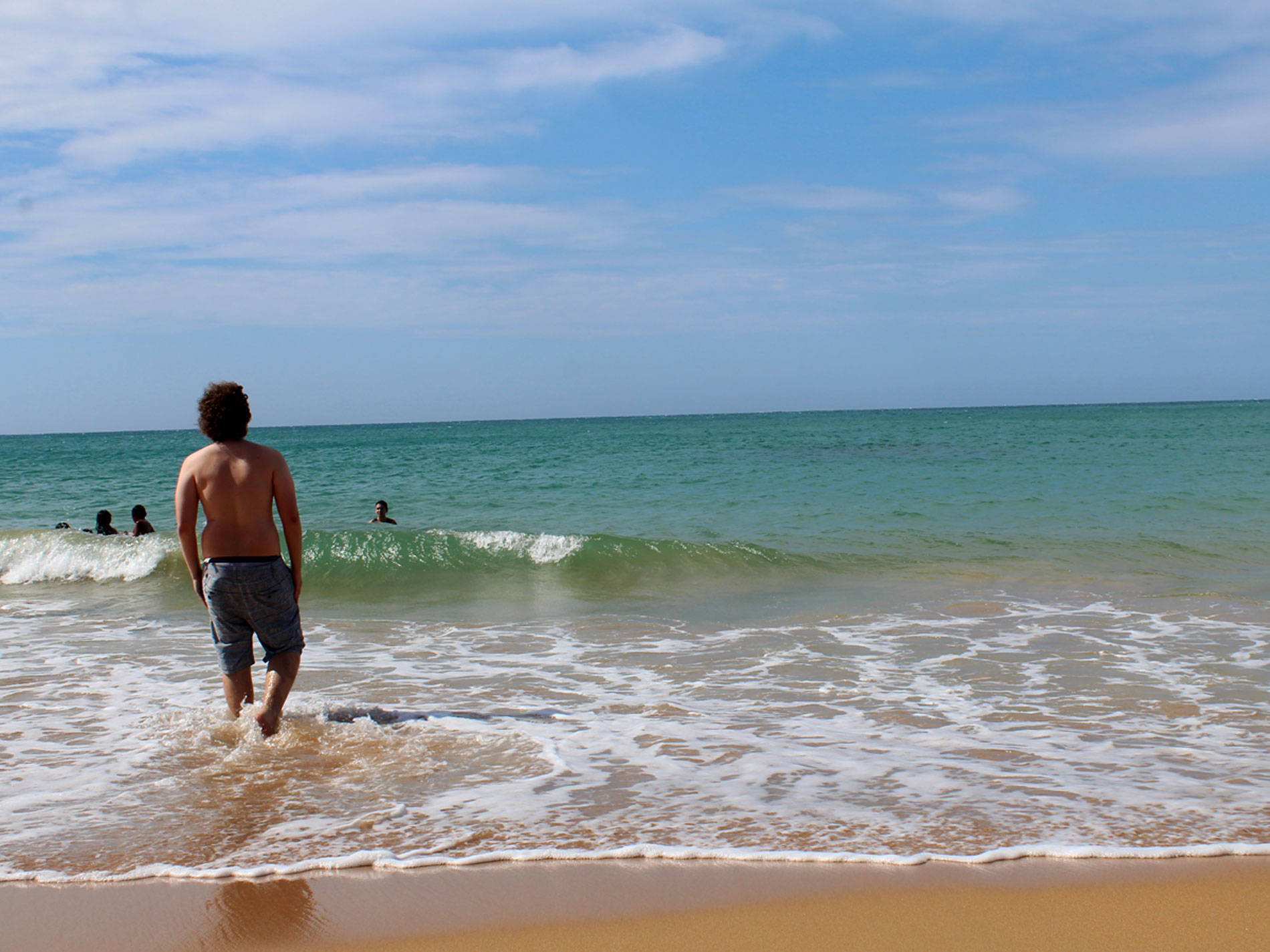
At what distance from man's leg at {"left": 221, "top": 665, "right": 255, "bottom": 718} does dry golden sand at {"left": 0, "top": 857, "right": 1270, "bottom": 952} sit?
68.7 inches

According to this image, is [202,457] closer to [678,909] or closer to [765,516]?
[678,909]

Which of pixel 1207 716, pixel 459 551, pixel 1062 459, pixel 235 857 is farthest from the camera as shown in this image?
pixel 1062 459

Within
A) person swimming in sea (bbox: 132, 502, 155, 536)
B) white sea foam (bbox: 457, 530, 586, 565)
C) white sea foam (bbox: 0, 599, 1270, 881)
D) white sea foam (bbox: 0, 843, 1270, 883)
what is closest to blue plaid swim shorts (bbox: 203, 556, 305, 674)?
white sea foam (bbox: 0, 599, 1270, 881)

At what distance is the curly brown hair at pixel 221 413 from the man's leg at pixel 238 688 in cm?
119

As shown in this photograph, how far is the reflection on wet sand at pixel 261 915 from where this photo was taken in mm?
3012

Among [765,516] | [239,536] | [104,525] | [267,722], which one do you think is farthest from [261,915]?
[765,516]

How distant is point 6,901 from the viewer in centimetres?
327

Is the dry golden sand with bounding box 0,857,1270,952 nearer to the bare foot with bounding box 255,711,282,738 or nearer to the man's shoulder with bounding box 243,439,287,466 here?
the bare foot with bounding box 255,711,282,738

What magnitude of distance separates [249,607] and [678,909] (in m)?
2.77

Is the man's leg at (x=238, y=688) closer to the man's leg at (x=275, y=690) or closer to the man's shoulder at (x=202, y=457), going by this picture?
the man's leg at (x=275, y=690)

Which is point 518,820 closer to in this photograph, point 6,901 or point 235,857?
point 235,857

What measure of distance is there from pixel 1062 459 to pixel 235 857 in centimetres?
3225

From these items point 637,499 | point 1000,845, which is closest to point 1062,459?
point 637,499

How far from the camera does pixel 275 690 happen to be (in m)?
4.95
